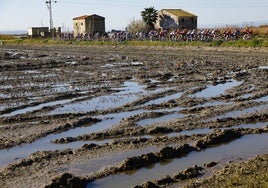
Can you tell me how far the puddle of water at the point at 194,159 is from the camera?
9.69 metres

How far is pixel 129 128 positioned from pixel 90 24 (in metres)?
70.9

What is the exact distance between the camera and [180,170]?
10.3 m

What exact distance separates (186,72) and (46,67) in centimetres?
1165

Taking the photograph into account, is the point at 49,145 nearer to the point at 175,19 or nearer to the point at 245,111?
the point at 245,111

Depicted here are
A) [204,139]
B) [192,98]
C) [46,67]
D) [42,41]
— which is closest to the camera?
[204,139]

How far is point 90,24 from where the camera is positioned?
83.3 metres

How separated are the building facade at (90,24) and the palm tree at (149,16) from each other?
33.8 ft

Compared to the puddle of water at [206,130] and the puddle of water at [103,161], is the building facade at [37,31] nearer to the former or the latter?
the puddle of water at [206,130]

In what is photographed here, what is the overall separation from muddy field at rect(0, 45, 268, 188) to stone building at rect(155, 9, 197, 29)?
1926 inches

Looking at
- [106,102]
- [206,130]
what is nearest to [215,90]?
[106,102]

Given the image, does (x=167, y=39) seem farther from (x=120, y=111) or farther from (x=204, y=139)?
(x=204, y=139)

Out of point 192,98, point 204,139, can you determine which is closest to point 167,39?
point 192,98

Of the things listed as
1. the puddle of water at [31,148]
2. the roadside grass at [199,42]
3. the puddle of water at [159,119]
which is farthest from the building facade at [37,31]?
the puddle of water at [31,148]

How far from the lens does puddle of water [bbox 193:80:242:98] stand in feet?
65.8
